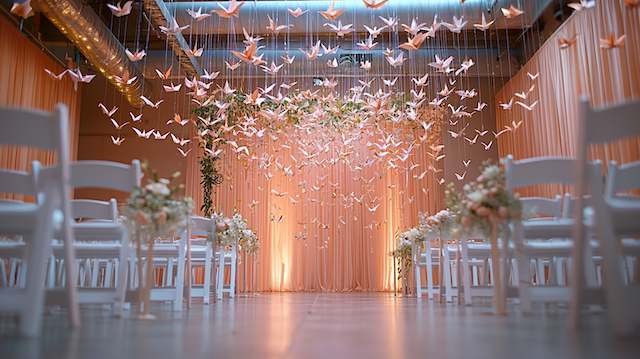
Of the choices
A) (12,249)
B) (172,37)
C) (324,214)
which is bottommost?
(12,249)

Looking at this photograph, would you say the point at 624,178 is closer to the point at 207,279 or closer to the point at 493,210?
the point at 493,210

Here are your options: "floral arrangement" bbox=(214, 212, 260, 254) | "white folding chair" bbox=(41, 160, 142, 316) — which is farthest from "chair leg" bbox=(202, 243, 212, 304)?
"white folding chair" bbox=(41, 160, 142, 316)

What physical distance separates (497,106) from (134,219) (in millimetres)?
10337

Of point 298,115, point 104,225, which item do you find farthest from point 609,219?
point 298,115

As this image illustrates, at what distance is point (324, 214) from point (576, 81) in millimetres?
5773

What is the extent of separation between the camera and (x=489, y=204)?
3287 millimetres

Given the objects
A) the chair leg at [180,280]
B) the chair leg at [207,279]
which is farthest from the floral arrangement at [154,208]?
the chair leg at [207,279]

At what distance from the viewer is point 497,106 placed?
39.4ft

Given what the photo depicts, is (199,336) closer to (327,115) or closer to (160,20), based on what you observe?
(160,20)

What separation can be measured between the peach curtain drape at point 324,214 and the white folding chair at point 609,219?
9.34m

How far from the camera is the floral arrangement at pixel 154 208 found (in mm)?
3123

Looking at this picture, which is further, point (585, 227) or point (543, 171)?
point (543, 171)

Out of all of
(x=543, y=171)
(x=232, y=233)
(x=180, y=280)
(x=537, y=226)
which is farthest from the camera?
(x=232, y=233)

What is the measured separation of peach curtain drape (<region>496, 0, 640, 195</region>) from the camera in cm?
673
